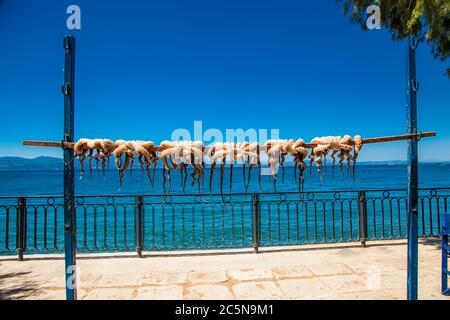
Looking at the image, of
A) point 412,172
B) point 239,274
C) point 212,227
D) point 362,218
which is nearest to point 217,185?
point 212,227

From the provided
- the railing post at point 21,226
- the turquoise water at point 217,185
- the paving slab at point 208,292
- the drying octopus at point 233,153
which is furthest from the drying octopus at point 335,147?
the turquoise water at point 217,185

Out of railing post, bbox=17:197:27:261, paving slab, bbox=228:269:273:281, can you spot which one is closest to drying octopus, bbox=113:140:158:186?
paving slab, bbox=228:269:273:281

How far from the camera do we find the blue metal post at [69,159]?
8.24 feet

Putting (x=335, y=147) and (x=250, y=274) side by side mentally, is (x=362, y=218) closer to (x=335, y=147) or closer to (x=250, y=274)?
(x=250, y=274)

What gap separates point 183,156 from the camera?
2342 millimetres

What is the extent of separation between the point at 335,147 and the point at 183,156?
1385mm

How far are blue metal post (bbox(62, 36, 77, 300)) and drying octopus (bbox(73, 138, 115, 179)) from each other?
0.13 metres

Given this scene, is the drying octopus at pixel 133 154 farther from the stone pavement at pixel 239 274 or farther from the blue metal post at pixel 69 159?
the stone pavement at pixel 239 274

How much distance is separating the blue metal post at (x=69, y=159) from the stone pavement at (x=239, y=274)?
5.82ft

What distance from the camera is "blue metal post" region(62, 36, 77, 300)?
8.24 feet

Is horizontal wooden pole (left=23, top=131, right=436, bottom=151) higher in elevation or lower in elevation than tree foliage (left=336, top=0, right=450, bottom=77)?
lower

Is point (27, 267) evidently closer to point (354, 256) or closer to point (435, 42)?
point (354, 256)

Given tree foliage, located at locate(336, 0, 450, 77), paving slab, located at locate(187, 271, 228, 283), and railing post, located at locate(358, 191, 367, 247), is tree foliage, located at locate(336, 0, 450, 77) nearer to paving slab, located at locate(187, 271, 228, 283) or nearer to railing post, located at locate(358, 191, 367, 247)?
railing post, located at locate(358, 191, 367, 247)

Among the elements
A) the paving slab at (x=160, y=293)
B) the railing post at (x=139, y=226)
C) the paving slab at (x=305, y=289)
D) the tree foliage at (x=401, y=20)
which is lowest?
the paving slab at (x=160, y=293)
